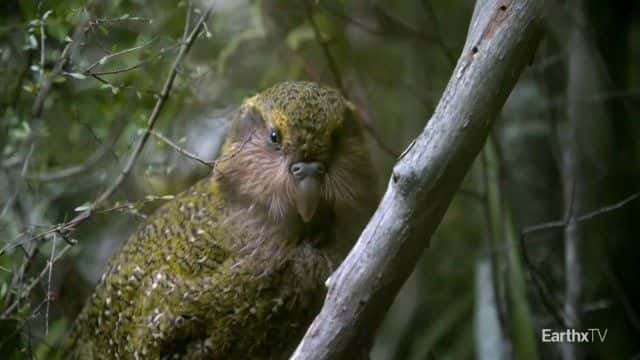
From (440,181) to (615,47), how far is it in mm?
1704

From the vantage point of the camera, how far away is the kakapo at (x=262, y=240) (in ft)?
7.16

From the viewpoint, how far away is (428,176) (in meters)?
1.70

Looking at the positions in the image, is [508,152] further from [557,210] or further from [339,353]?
[339,353]

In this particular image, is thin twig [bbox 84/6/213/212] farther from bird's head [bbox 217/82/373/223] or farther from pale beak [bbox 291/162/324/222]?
pale beak [bbox 291/162/324/222]

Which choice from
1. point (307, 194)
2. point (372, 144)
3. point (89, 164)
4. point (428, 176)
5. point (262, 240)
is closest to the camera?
point (428, 176)

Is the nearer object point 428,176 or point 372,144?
point 428,176

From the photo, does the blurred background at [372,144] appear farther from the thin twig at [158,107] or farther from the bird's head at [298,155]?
the bird's head at [298,155]

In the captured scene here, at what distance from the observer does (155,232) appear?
2.47 metres

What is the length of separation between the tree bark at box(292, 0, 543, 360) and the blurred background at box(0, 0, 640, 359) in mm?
627

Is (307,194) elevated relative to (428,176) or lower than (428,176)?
lower

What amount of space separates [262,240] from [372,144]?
1343 mm

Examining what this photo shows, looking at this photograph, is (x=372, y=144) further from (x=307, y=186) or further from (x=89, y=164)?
(x=307, y=186)

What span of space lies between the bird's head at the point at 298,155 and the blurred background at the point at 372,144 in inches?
8.2

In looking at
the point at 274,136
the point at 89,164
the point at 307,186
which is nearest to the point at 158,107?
the point at 274,136
